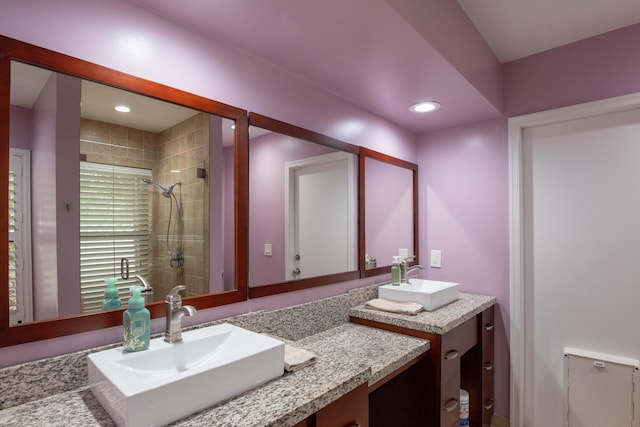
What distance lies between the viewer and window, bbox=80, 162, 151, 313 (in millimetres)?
1061

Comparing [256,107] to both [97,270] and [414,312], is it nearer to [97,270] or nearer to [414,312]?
[97,270]

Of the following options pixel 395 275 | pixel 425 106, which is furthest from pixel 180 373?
pixel 425 106

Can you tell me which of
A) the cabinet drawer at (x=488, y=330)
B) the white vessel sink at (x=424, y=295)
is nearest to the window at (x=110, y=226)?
the white vessel sink at (x=424, y=295)

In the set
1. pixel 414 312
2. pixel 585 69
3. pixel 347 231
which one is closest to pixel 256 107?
pixel 347 231

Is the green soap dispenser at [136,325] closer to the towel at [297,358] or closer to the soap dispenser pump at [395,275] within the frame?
the towel at [297,358]

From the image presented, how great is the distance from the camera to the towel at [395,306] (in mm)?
1799

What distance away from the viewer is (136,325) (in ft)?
3.41

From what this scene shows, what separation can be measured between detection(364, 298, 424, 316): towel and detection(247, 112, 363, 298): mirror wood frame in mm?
191

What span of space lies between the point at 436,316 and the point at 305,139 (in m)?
1.12

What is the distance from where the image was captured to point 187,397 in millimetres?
822

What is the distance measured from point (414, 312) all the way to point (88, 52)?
1.71 meters

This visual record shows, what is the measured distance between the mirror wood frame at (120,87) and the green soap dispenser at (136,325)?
0.07 m

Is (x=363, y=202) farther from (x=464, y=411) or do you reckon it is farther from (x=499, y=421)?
(x=499, y=421)

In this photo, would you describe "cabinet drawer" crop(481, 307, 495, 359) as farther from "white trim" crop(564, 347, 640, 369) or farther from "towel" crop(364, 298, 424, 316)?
"towel" crop(364, 298, 424, 316)
